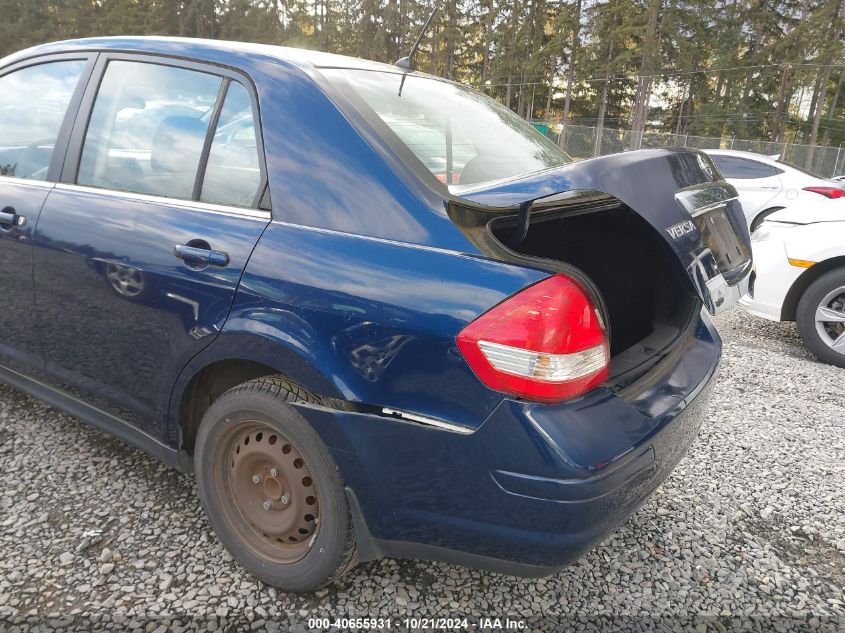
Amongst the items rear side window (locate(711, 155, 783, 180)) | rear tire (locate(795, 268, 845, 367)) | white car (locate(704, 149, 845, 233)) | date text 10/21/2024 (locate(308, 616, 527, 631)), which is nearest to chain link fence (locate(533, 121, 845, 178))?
rear side window (locate(711, 155, 783, 180))

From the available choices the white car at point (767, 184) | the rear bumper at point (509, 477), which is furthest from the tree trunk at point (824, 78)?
the rear bumper at point (509, 477)

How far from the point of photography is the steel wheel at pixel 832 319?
4305mm

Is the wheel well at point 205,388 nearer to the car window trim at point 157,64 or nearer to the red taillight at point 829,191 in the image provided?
the car window trim at point 157,64

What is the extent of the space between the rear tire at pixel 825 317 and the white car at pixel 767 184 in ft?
13.3

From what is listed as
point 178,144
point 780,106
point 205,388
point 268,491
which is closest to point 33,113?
point 178,144

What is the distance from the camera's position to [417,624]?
72.5 inches

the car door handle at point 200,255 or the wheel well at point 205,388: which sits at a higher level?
the car door handle at point 200,255

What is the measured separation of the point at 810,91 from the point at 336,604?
4329 cm

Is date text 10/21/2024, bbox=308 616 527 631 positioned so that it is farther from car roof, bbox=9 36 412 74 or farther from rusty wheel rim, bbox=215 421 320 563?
car roof, bbox=9 36 412 74

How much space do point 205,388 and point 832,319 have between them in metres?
4.50

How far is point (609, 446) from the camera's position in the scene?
57.9 inches

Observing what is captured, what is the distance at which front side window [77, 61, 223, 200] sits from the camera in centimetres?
202

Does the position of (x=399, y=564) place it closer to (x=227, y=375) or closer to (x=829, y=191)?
(x=227, y=375)

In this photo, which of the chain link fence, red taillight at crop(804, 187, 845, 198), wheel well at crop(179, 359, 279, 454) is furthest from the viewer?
the chain link fence
